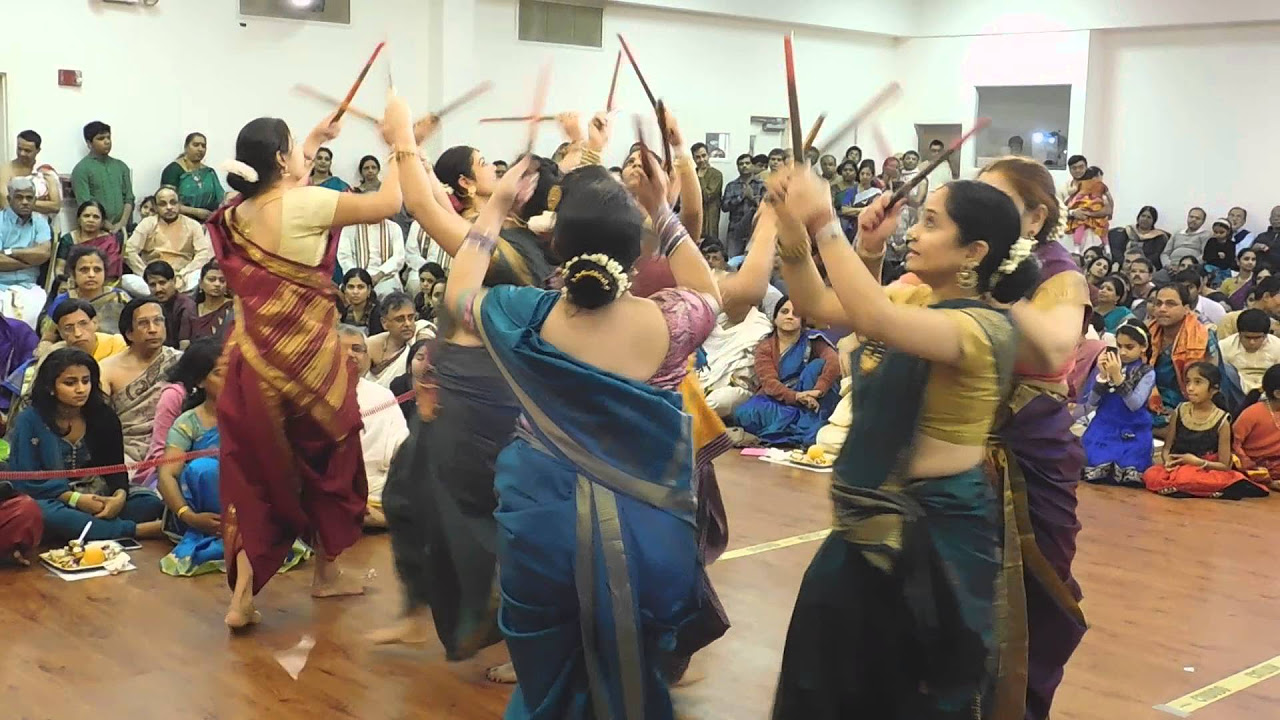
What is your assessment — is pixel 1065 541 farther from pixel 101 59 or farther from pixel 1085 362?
pixel 101 59

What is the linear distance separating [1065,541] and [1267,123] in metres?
11.5

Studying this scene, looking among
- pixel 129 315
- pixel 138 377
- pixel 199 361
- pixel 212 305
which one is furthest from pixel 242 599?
pixel 212 305

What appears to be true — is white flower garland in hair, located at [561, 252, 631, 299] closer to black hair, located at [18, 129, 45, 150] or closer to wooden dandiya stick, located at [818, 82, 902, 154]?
wooden dandiya stick, located at [818, 82, 902, 154]

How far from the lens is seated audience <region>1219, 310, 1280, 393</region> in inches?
284

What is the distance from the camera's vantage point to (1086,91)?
13234 millimetres

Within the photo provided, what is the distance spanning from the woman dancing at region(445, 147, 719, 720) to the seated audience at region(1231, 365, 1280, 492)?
4.84 m

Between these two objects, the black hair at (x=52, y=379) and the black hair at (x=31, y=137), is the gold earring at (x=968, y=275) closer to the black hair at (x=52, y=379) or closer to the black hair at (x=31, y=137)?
the black hair at (x=52, y=379)

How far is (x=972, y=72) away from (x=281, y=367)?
11828 millimetres

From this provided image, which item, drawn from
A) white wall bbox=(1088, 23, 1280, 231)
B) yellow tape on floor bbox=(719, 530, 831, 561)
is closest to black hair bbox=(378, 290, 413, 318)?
yellow tape on floor bbox=(719, 530, 831, 561)

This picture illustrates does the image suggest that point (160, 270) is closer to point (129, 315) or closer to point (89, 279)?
point (89, 279)

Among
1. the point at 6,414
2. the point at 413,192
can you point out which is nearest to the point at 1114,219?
the point at 6,414

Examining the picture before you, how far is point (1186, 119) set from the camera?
1293 cm

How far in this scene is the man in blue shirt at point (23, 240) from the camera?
8.30 metres

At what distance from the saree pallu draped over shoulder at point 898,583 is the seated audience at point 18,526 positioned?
10.5 feet
